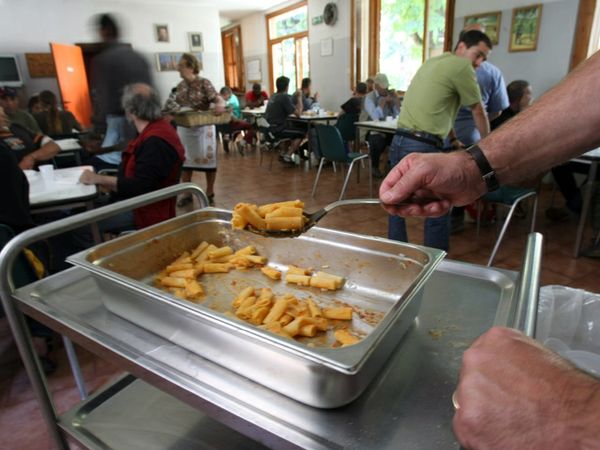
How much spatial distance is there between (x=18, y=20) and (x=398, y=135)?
23.3 feet

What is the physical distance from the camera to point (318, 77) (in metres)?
7.58

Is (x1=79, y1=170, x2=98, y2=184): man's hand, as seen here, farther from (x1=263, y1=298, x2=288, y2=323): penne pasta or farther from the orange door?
the orange door

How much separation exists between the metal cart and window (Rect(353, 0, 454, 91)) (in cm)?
502

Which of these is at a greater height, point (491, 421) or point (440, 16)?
point (440, 16)

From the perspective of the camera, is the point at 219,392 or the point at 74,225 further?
the point at 74,225

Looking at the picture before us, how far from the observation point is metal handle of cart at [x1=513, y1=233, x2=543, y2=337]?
0.55m

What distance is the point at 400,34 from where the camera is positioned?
589 cm

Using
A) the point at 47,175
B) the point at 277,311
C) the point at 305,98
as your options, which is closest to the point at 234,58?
the point at 305,98

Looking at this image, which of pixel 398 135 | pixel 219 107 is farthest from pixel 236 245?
pixel 219 107

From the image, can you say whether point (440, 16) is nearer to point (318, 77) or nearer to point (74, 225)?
point (318, 77)

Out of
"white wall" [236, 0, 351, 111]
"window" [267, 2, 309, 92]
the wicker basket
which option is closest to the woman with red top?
the wicker basket

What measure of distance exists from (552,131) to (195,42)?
28.6 ft

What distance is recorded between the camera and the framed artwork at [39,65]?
6555 mm

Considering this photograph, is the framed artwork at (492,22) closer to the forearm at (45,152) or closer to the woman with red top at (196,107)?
the woman with red top at (196,107)
